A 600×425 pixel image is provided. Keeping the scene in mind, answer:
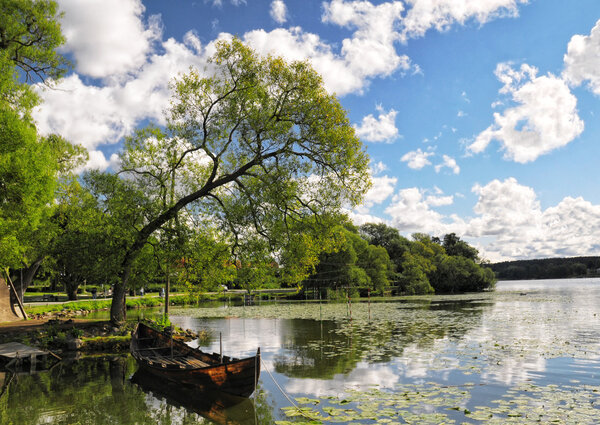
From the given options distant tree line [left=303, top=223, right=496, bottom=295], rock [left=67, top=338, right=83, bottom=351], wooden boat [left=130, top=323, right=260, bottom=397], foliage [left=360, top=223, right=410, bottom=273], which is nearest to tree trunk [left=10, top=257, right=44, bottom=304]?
rock [left=67, top=338, right=83, bottom=351]

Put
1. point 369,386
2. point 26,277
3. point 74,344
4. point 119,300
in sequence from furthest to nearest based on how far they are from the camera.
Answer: point 26,277
point 119,300
point 74,344
point 369,386

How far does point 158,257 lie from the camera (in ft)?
79.2

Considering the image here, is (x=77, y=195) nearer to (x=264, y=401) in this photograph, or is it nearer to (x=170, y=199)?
(x=170, y=199)

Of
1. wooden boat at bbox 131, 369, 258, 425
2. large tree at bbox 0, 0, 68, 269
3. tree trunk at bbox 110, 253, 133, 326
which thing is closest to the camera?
wooden boat at bbox 131, 369, 258, 425

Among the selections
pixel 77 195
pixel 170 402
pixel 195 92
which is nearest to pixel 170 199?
pixel 195 92

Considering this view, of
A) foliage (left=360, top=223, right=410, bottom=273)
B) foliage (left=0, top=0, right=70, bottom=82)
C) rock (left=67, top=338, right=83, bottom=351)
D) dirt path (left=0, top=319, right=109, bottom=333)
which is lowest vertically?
rock (left=67, top=338, right=83, bottom=351)

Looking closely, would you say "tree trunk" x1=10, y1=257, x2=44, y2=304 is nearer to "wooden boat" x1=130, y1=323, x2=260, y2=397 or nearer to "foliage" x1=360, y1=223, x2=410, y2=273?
"wooden boat" x1=130, y1=323, x2=260, y2=397

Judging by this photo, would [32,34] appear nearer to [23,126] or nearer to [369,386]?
[23,126]

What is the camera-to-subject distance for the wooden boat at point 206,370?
1112 centimetres

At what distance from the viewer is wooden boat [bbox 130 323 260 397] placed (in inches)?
438

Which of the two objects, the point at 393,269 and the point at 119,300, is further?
the point at 393,269

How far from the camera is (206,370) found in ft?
37.7

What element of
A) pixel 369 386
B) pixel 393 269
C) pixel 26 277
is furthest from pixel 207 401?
pixel 393 269

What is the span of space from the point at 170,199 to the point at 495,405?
2124 cm
